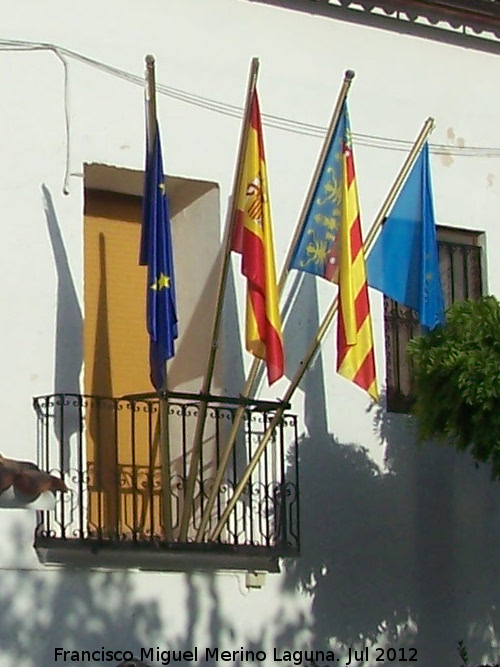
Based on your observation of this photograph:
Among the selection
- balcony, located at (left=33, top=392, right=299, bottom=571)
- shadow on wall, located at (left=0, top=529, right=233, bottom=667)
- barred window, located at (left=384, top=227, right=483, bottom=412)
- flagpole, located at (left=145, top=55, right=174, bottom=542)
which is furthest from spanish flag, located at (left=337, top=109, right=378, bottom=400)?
shadow on wall, located at (left=0, top=529, right=233, bottom=667)

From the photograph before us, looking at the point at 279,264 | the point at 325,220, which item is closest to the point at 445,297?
the point at 279,264

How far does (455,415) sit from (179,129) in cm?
293

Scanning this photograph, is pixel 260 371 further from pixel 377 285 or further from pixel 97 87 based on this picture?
pixel 97 87

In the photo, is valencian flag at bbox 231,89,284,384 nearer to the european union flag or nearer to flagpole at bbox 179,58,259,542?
flagpole at bbox 179,58,259,542

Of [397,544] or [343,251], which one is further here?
[397,544]

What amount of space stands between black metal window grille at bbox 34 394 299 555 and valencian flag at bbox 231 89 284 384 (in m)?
0.80

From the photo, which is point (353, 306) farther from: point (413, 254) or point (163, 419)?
point (163, 419)

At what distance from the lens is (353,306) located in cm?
1223

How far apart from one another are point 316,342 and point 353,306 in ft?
A: 1.72

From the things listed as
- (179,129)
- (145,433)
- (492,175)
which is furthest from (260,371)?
(492,175)

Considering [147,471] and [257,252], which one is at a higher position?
[257,252]

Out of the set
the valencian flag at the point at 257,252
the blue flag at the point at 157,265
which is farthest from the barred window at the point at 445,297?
the blue flag at the point at 157,265

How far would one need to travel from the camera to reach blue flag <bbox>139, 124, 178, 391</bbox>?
11883 millimetres

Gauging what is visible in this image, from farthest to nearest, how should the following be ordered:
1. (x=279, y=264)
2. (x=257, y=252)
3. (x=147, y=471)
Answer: (x=279, y=264) < (x=147, y=471) < (x=257, y=252)
